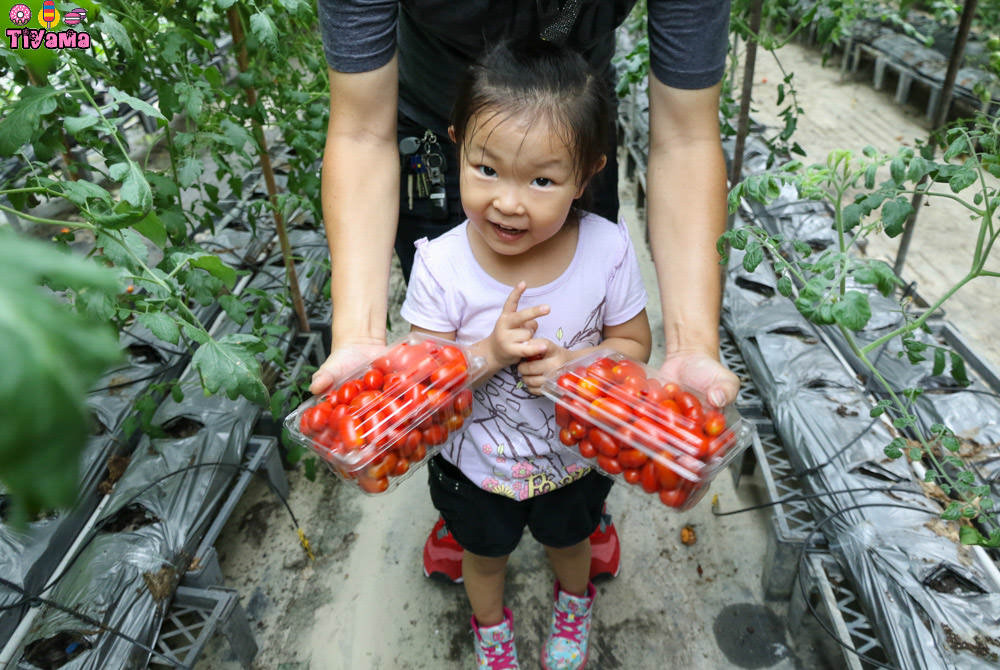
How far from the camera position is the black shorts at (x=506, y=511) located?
129cm

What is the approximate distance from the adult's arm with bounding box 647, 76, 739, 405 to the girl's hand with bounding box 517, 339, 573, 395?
Answer: 0.18 metres

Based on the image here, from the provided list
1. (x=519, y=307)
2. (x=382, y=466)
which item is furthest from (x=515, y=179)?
(x=382, y=466)

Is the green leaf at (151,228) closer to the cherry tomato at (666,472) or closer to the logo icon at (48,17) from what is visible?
the logo icon at (48,17)

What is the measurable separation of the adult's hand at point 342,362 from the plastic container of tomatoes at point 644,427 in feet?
0.93

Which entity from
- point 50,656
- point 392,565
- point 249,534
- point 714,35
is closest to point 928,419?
point 714,35

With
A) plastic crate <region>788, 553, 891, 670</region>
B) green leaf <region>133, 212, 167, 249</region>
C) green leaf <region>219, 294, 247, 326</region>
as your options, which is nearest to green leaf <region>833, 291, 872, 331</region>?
plastic crate <region>788, 553, 891, 670</region>

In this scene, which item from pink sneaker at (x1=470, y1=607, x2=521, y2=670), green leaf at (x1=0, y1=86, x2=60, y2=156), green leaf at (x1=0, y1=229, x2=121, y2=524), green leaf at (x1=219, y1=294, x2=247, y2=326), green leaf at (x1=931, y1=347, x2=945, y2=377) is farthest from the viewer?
green leaf at (x1=219, y1=294, x2=247, y2=326)

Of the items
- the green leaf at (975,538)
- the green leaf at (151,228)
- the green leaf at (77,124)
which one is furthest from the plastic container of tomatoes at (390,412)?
the green leaf at (975,538)

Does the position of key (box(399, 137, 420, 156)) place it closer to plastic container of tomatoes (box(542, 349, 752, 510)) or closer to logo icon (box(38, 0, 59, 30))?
plastic container of tomatoes (box(542, 349, 752, 510))

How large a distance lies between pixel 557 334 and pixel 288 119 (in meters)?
1.09

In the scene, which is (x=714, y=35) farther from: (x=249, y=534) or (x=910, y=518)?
(x=249, y=534)

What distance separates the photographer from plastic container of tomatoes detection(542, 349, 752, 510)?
0.96m

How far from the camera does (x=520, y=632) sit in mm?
1654

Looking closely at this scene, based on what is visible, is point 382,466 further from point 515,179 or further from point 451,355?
point 515,179
